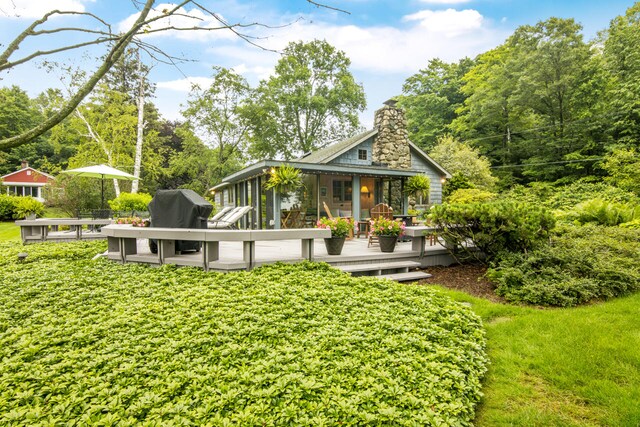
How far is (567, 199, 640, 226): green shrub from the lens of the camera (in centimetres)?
767

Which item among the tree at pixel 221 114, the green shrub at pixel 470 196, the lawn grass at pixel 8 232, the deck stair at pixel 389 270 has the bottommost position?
the deck stair at pixel 389 270

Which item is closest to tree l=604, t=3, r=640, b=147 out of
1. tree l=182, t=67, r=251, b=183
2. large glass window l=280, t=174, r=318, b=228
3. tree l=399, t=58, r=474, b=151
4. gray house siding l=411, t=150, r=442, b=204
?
tree l=399, t=58, r=474, b=151

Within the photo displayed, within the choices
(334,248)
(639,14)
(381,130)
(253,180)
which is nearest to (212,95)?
(253,180)

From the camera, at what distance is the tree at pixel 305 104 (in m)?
23.4

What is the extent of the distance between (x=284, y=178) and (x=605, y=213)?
860cm

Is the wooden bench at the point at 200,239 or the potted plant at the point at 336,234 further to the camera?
the potted plant at the point at 336,234

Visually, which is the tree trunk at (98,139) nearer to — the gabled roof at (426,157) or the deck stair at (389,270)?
the gabled roof at (426,157)

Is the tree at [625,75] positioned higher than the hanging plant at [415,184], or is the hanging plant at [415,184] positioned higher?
the tree at [625,75]

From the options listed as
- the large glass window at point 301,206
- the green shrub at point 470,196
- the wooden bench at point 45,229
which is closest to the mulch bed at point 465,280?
the large glass window at point 301,206

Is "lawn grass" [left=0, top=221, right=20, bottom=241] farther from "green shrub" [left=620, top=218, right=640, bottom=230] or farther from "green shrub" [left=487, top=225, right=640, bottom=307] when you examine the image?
"green shrub" [left=620, top=218, right=640, bottom=230]

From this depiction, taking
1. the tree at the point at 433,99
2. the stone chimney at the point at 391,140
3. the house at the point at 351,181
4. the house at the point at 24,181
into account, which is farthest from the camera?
the house at the point at 24,181

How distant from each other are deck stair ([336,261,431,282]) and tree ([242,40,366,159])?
19910 millimetres

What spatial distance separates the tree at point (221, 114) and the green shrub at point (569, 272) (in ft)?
68.9

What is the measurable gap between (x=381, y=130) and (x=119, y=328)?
12684 millimetres
